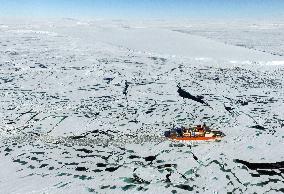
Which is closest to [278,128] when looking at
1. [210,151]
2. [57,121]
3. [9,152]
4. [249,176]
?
[210,151]

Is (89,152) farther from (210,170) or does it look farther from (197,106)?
(197,106)

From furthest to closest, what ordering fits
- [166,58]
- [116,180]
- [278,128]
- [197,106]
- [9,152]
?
[166,58], [197,106], [278,128], [9,152], [116,180]

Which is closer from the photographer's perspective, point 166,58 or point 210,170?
point 210,170

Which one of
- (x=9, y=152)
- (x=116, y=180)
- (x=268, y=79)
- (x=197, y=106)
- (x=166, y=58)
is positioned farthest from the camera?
(x=166, y=58)

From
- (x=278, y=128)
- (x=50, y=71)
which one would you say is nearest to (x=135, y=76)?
(x=50, y=71)

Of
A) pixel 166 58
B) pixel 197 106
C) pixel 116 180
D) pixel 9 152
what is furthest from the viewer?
pixel 166 58

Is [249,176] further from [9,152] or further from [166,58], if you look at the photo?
[166,58]
